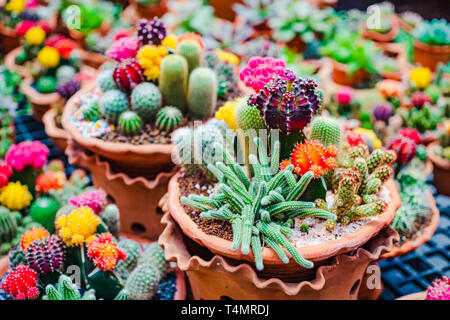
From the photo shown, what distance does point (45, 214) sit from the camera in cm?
213

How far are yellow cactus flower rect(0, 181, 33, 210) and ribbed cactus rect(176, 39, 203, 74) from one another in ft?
→ 3.47

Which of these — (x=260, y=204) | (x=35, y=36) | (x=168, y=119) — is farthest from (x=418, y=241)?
(x=35, y=36)

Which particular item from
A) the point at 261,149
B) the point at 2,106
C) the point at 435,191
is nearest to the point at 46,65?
the point at 2,106

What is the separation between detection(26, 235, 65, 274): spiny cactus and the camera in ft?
5.85

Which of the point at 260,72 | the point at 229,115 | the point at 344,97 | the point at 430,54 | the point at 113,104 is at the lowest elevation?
the point at 344,97

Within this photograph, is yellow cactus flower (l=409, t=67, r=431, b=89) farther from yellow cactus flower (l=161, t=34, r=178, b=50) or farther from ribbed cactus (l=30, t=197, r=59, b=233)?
ribbed cactus (l=30, t=197, r=59, b=233)

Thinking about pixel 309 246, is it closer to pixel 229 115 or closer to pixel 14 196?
pixel 229 115

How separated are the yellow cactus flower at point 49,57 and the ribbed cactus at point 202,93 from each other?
1.52 meters

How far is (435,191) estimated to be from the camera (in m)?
2.89

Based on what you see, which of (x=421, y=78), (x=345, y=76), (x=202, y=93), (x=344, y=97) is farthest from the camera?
(x=345, y=76)

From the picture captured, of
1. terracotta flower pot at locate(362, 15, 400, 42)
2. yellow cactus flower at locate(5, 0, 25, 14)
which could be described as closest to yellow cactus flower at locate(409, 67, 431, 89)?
terracotta flower pot at locate(362, 15, 400, 42)

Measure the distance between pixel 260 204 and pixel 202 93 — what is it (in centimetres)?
87

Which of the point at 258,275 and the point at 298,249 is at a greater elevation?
the point at 298,249
